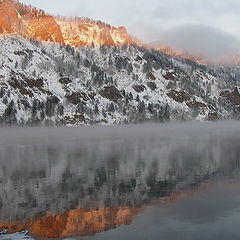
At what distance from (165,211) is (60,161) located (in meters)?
39.2

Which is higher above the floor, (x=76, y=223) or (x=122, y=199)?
(x=76, y=223)

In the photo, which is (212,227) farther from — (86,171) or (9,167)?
(9,167)

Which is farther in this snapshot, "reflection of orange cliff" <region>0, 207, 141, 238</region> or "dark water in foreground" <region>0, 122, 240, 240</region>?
"dark water in foreground" <region>0, 122, 240, 240</region>

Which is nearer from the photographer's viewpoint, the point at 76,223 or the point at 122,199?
the point at 76,223

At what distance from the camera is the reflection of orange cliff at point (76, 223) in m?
28.9

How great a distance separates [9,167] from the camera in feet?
205

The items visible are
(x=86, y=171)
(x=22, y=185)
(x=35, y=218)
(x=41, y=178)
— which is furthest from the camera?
(x=86, y=171)

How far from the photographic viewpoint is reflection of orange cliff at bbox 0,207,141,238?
94.7 feet

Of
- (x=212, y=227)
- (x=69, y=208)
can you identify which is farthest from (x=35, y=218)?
(x=212, y=227)

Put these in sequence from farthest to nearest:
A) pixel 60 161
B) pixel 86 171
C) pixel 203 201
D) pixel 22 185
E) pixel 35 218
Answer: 1. pixel 60 161
2. pixel 86 171
3. pixel 22 185
4. pixel 203 201
5. pixel 35 218

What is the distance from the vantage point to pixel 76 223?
31.2m

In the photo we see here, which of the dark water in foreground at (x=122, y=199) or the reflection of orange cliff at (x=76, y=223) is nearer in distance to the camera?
the reflection of orange cliff at (x=76, y=223)

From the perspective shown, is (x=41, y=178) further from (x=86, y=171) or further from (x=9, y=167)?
(x=9, y=167)

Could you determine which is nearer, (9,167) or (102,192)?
(102,192)
